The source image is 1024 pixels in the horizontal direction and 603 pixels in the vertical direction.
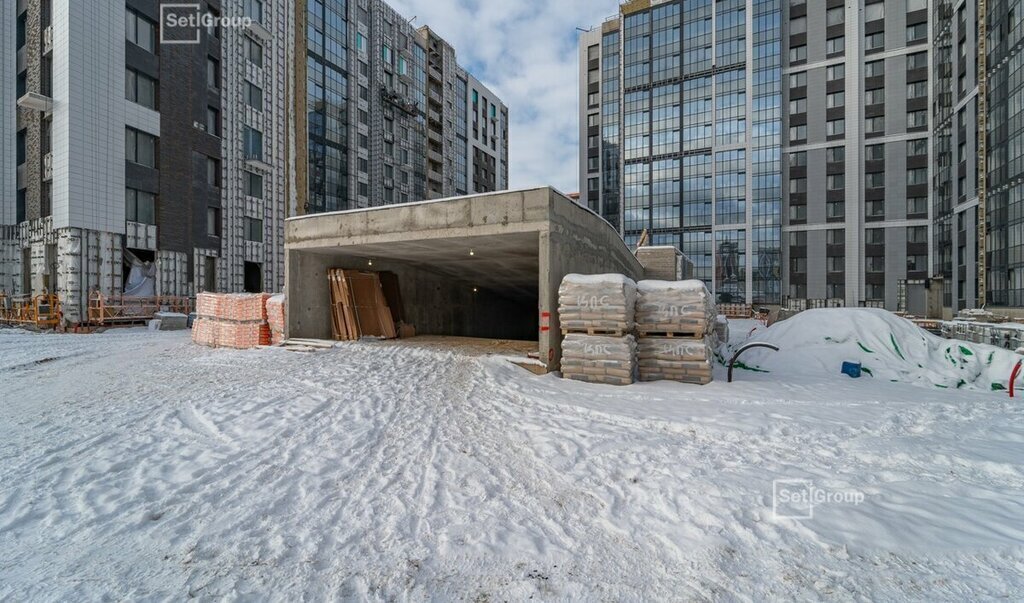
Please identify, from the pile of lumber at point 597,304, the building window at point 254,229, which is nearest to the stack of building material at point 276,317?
the pile of lumber at point 597,304

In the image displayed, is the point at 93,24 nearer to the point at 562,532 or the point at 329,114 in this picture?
the point at 329,114

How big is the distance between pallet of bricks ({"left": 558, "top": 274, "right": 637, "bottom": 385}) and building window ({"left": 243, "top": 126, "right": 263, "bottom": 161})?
28011mm

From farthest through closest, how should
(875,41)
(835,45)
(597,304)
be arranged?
(835,45)
(875,41)
(597,304)

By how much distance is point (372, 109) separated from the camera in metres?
40.4

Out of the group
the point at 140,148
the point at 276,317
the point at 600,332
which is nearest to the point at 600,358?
the point at 600,332

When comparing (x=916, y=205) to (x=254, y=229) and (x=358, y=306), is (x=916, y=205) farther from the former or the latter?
(x=254, y=229)

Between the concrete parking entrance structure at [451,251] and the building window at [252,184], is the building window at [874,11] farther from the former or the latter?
the building window at [252,184]

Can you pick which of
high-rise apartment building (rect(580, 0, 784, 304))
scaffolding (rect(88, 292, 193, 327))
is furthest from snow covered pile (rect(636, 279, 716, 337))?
high-rise apartment building (rect(580, 0, 784, 304))

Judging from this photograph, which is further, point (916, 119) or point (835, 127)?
point (835, 127)

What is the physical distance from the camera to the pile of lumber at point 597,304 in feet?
26.0

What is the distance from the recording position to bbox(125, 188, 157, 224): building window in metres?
21.6

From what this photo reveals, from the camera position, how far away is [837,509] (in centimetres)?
351

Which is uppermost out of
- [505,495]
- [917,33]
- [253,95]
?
[917,33]

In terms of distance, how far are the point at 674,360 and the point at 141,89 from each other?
29187 mm
